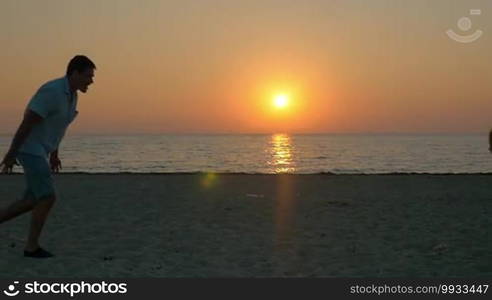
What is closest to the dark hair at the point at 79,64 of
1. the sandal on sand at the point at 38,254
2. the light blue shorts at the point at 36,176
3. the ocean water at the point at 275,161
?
the light blue shorts at the point at 36,176

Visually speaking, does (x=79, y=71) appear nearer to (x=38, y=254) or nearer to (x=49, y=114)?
(x=49, y=114)

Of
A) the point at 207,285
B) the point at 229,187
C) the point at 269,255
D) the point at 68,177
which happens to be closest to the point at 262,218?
the point at 269,255

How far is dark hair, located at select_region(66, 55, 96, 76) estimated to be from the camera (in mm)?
5789

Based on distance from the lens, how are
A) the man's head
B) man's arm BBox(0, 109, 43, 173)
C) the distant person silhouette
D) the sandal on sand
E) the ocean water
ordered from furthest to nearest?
the ocean water, the sandal on sand, the man's head, the distant person silhouette, man's arm BBox(0, 109, 43, 173)

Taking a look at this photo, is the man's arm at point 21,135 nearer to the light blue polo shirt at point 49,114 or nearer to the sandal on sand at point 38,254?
the light blue polo shirt at point 49,114

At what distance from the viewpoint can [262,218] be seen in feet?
30.4

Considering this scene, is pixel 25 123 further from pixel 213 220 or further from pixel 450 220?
pixel 450 220

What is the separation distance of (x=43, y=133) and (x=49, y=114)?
210mm

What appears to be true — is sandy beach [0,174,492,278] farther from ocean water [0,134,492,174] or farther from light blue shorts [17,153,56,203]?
ocean water [0,134,492,174]

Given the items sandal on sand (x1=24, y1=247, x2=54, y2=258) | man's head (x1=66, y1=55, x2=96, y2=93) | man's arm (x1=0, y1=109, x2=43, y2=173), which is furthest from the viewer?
sandal on sand (x1=24, y1=247, x2=54, y2=258)

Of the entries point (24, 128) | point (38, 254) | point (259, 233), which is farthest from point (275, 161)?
point (24, 128)

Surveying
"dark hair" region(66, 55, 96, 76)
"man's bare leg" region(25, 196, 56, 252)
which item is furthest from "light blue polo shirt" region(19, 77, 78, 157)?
"man's bare leg" region(25, 196, 56, 252)

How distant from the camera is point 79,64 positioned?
579 centimetres

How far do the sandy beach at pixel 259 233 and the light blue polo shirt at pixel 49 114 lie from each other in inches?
49.0
